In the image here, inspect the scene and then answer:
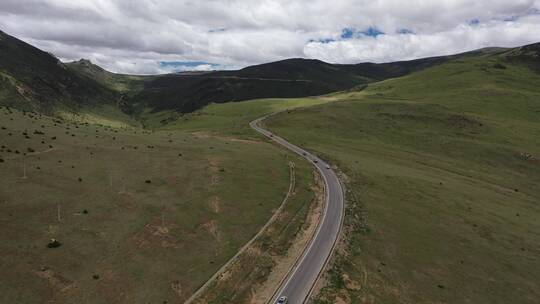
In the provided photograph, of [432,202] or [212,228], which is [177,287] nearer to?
[212,228]

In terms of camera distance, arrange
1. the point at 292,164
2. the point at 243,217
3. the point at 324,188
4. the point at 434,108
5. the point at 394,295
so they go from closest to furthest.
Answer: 1. the point at 394,295
2. the point at 243,217
3. the point at 324,188
4. the point at 292,164
5. the point at 434,108

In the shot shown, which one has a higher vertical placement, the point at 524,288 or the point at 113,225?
the point at 113,225

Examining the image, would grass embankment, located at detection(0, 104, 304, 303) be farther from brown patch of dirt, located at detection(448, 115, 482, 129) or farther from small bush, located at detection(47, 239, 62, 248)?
brown patch of dirt, located at detection(448, 115, 482, 129)

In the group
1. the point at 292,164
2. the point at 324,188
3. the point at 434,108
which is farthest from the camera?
the point at 434,108

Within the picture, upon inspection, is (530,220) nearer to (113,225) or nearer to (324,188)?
(324,188)

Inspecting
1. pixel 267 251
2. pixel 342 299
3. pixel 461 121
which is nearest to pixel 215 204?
pixel 267 251

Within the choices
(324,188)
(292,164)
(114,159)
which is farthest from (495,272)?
(114,159)
